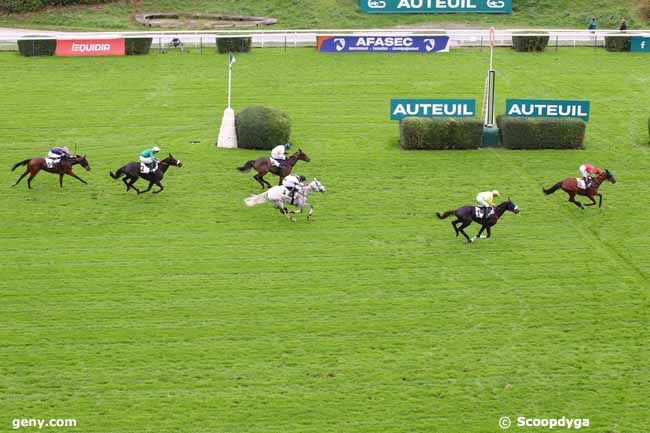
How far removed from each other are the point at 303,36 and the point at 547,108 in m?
20.2

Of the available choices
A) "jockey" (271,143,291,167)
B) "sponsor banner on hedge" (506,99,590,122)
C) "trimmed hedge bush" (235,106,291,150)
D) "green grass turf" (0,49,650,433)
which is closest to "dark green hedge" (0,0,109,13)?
"green grass turf" (0,49,650,433)

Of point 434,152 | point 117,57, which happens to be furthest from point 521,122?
point 117,57

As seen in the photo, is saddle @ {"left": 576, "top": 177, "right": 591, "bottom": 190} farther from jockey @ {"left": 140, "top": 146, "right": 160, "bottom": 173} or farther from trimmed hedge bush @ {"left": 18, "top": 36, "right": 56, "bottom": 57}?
trimmed hedge bush @ {"left": 18, "top": 36, "right": 56, "bottom": 57}

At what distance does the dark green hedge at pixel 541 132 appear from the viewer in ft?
116

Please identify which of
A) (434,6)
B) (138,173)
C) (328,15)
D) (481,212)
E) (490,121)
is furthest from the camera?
(328,15)

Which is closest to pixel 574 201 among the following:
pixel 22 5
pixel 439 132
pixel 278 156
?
pixel 439 132

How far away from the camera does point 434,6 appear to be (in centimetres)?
5922

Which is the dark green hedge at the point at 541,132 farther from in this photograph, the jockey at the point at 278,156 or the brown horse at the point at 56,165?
the brown horse at the point at 56,165

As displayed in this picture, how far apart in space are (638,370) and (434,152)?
15.4 metres

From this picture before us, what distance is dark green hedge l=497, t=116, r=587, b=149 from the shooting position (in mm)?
35469

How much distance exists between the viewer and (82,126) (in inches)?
1500

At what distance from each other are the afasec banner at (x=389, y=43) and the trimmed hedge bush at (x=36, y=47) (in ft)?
42.6

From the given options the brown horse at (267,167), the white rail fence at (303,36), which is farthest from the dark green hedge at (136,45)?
the brown horse at (267,167)

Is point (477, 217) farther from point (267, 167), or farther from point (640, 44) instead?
point (640, 44)
